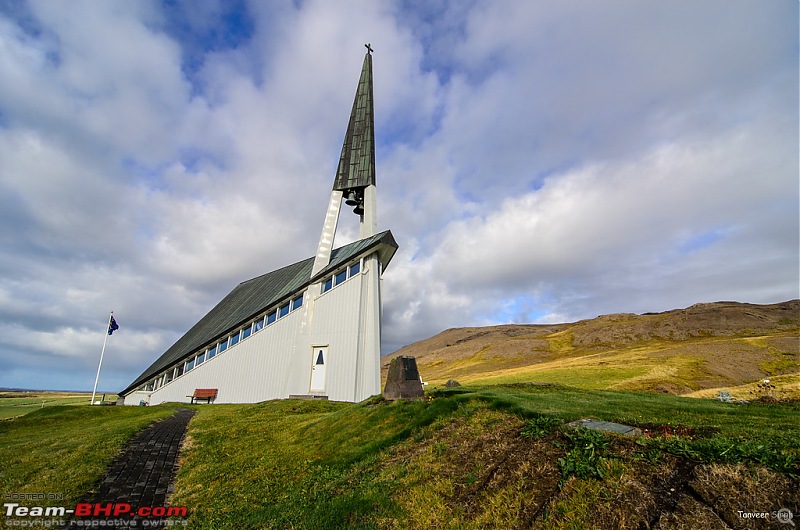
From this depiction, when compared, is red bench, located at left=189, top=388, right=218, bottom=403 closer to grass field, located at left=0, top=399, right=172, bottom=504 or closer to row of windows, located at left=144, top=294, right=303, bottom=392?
row of windows, located at left=144, top=294, right=303, bottom=392

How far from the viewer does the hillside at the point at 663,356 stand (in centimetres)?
3238

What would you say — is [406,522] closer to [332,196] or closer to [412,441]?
[412,441]

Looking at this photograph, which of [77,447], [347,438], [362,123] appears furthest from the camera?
[362,123]

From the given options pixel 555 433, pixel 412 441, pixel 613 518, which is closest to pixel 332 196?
pixel 412 441

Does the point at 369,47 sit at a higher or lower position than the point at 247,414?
higher

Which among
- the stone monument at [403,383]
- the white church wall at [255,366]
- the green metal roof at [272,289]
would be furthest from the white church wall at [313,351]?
the stone monument at [403,383]

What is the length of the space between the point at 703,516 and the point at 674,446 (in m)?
1.48

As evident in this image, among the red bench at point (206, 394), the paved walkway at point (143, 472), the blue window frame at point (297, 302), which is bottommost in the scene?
the paved walkway at point (143, 472)

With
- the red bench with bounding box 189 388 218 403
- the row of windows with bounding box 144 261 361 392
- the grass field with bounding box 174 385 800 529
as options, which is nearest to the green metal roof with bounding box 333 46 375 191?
the row of windows with bounding box 144 261 361 392

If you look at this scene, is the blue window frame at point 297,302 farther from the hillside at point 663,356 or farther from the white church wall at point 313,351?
the hillside at point 663,356

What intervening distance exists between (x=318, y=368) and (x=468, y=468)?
19.1m

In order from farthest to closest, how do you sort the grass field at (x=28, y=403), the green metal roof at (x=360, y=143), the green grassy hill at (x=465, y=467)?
1. the grass field at (x=28, y=403)
2. the green metal roof at (x=360, y=143)
3. the green grassy hill at (x=465, y=467)

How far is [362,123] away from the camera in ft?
104

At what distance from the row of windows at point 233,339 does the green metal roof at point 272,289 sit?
0.48m
